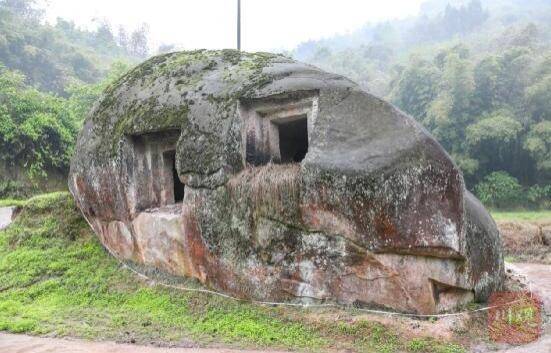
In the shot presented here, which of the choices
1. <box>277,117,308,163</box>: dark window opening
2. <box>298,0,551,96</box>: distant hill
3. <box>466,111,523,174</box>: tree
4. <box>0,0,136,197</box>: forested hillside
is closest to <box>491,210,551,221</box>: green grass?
<box>466,111,523,174</box>: tree

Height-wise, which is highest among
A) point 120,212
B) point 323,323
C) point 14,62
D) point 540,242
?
point 14,62

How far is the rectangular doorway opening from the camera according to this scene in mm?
7548

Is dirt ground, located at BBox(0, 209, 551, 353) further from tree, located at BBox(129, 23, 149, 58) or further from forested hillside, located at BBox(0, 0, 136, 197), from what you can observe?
tree, located at BBox(129, 23, 149, 58)

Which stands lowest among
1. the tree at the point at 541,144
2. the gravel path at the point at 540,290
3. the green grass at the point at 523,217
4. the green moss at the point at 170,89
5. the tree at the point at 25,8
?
the green grass at the point at 523,217

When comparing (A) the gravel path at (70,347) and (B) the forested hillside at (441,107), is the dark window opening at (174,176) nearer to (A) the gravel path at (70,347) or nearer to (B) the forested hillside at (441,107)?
(A) the gravel path at (70,347)

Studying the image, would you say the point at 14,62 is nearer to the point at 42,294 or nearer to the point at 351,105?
the point at 42,294

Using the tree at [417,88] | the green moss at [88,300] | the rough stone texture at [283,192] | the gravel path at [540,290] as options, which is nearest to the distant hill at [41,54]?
the tree at [417,88]

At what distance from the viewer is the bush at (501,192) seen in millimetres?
23547

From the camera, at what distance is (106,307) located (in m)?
7.25

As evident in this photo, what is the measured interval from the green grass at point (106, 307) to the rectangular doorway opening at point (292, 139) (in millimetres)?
2357

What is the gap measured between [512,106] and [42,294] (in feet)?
77.7

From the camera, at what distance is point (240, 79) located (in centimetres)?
737

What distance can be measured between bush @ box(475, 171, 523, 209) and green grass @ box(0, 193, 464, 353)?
760 inches

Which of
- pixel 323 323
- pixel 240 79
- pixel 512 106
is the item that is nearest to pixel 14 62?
pixel 512 106
